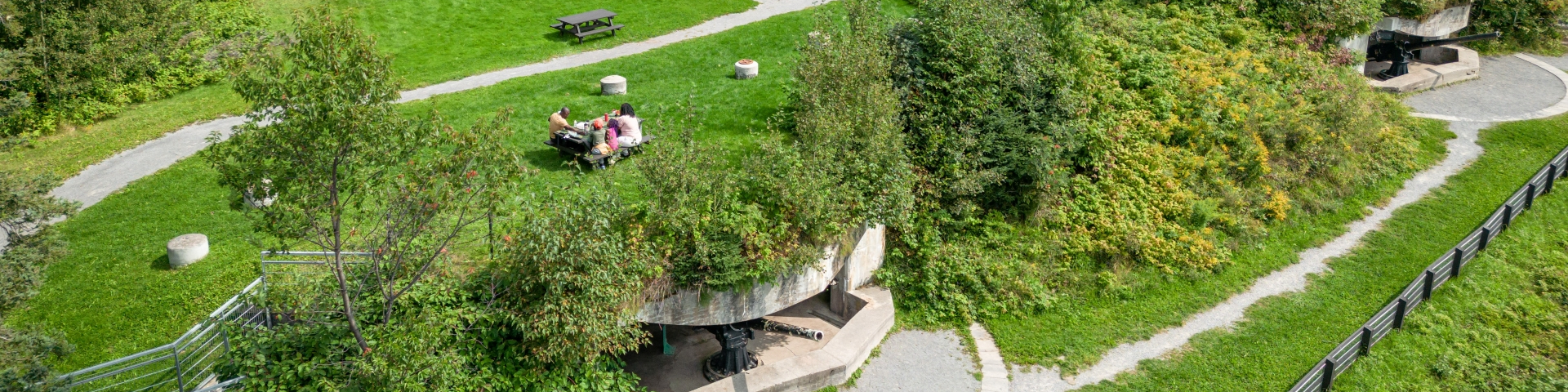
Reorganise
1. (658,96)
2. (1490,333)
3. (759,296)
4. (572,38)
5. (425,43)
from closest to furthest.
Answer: (759,296), (1490,333), (658,96), (425,43), (572,38)

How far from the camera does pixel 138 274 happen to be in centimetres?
1455

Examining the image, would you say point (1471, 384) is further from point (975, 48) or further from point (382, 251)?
point (382, 251)

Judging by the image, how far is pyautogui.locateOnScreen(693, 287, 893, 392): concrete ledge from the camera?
13078 mm

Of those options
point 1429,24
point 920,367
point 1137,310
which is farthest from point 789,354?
point 1429,24

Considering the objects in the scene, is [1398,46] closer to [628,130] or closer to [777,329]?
[777,329]

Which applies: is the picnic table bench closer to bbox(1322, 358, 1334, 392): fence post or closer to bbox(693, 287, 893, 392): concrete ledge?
bbox(693, 287, 893, 392): concrete ledge

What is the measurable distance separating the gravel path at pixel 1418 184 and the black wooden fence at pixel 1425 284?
146cm

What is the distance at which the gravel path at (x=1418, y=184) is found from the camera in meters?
14.3

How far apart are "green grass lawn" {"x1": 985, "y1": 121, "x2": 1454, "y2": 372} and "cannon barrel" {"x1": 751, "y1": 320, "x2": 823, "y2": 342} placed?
2.64 metres

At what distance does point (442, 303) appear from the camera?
11812 millimetres

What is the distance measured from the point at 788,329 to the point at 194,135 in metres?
12.0

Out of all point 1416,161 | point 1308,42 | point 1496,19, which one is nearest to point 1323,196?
point 1416,161

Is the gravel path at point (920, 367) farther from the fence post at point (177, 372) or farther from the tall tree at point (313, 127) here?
the fence post at point (177, 372)

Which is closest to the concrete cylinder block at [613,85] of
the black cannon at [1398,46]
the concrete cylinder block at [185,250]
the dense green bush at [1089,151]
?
the dense green bush at [1089,151]
